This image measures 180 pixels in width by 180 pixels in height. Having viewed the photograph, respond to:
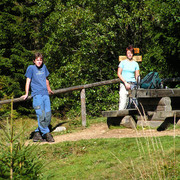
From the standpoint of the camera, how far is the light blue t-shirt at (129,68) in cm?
842

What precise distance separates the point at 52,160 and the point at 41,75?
2.13 m

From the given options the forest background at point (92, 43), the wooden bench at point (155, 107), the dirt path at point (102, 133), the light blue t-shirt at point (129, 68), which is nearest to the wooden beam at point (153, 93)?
the wooden bench at point (155, 107)

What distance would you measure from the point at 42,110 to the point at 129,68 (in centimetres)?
209

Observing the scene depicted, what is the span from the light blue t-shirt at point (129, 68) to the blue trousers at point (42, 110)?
178 centimetres

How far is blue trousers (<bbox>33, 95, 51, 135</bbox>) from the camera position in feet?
26.2

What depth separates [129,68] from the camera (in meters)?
8.42

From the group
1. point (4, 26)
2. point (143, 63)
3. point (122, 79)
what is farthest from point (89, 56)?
point (122, 79)

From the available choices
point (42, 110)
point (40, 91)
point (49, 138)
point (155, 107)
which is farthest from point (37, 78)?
point (155, 107)

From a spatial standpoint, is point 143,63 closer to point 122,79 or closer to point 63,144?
point 122,79

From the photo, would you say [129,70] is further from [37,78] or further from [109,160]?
[109,160]

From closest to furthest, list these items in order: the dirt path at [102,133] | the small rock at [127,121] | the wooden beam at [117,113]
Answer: the dirt path at [102,133] → the wooden beam at [117,113] → the small rock at [127,121]

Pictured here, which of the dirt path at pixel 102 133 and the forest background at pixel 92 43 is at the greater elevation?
the forest background at pixel 92 43

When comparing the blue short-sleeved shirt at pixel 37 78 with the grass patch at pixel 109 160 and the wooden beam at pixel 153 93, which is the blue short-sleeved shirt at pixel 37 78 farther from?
the wooden beam at pixel 153 93

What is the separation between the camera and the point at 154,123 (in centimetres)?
803
